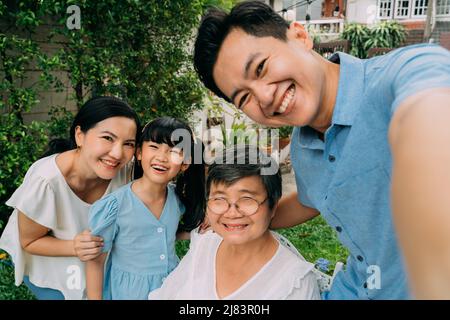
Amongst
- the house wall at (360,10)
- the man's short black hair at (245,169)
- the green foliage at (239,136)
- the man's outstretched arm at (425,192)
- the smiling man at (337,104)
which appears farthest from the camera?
the house wall at (360,10)

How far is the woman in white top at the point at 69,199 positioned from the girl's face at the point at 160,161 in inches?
4.5

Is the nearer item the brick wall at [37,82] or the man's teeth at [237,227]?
the man's teeth at [237,227]

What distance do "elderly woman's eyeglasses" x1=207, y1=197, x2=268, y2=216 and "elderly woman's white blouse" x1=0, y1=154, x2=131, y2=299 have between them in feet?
2.47

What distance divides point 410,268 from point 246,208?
97cm

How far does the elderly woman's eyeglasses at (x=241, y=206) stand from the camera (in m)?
1.50

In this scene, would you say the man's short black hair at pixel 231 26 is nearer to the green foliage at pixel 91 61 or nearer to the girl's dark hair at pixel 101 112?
the girl's dark hair at pixel 101 112

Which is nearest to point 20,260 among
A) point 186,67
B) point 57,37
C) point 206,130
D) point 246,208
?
→ point 246,208

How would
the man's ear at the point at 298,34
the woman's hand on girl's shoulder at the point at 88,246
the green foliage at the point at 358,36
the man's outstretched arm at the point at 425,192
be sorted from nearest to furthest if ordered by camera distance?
1. the man's outstretched arm at the point at 425,192
2. the man's ear at the point at 298,34
3. the woman's hand on girl's shoulder at the point at 88,246
4. the green foliage at the point at 358,36

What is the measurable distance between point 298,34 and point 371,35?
1337cm

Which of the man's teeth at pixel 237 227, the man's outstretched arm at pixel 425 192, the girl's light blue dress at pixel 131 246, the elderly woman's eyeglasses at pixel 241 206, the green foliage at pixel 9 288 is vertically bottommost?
the green foliage at pixel 9 288

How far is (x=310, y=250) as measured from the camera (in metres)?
3.42

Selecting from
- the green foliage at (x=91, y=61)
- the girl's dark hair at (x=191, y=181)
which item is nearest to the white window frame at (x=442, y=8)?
the green foliage at (x=91, y=61)

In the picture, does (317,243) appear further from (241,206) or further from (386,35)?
(386,35)

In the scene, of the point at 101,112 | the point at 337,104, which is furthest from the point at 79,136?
the point at 337,104
